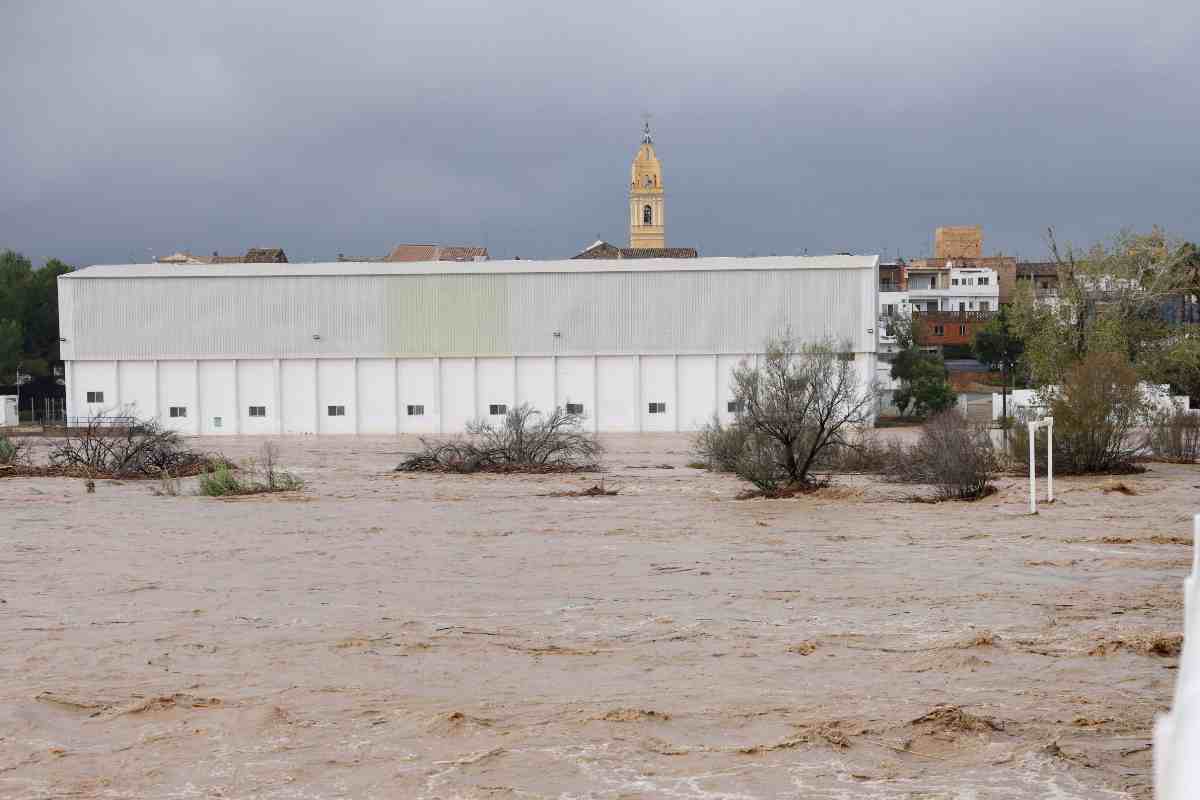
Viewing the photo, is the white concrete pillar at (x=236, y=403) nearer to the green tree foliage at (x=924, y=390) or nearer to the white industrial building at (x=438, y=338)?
the white industrial building at (x=438, y=338)

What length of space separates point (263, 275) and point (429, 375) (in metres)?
9.02

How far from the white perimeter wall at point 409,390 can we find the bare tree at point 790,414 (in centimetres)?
2708

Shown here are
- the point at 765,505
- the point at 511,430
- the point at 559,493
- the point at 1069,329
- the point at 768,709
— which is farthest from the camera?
the point at 1069,329

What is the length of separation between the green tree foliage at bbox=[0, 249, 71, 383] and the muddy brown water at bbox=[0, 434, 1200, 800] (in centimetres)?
5371

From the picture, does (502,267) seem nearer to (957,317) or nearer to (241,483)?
(241,483)

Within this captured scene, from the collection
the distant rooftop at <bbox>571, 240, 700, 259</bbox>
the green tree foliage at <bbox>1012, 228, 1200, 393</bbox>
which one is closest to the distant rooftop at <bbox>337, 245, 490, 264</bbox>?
the distant rooftop at <bbox>571, 240, 700, 259</bbox>

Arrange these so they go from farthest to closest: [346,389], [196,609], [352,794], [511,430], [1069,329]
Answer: [346,389] → [1069,329] → [511,430] → [196,609] → [352,794]

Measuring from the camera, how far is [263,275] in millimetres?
60438

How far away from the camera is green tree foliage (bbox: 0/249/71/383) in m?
73.2

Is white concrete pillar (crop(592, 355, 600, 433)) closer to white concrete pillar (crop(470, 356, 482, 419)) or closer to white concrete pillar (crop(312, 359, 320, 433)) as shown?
white concrete pillar (crop(470, 356, 482, 419))

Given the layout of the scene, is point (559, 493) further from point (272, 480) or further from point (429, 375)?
point (429, 375)

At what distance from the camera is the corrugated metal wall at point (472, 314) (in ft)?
→ 194

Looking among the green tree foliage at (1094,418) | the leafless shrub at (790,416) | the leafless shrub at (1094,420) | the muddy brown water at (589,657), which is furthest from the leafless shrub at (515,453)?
the muddy brown water at (589,657)

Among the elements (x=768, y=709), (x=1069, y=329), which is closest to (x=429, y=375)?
(x=1069, y=329)
